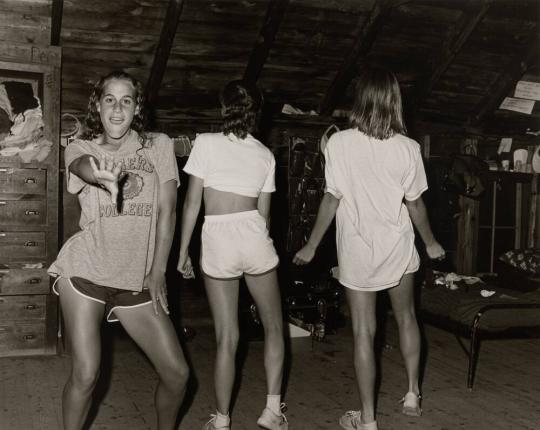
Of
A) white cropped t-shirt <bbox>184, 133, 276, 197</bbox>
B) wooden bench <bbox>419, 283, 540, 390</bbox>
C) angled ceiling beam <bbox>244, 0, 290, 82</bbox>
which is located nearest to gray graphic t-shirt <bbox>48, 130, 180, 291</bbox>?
white cropped t-shirt <bbox>184, 133, 276, 197</bbox>

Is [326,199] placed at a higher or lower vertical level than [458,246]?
higher

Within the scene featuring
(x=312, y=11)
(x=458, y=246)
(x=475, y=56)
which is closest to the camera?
(x=312, y=11)

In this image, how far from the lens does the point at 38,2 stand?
211 inches

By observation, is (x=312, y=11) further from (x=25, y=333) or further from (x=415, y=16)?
(x=25, y=333)

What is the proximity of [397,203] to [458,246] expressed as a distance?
4.81 m

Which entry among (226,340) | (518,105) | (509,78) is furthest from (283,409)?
(518,105)

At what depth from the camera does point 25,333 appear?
525 centimetres

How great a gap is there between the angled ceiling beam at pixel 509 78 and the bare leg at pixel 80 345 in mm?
5745

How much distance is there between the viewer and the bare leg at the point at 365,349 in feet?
11.2

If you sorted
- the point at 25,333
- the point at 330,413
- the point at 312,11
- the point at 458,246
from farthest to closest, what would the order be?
the point at 458,246 < the point at 312,11 < the point at 25,333 < the point at 330,413

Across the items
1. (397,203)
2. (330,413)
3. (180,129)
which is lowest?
(330,413)

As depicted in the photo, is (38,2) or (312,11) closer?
(38,2)

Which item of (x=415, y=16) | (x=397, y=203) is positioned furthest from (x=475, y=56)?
(x=397, y=203)

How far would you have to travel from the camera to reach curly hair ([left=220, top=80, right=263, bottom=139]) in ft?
10.8
